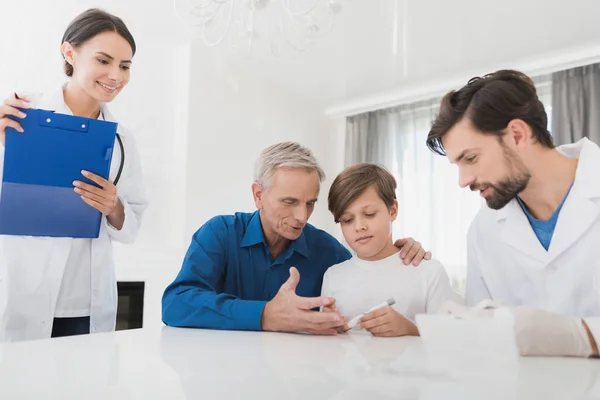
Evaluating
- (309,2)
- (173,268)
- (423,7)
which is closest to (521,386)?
(309,2)

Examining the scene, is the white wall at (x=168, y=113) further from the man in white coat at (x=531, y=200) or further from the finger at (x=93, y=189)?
the man in white coat at (x=531, y=200)

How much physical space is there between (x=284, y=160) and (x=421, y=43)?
207 centimetres

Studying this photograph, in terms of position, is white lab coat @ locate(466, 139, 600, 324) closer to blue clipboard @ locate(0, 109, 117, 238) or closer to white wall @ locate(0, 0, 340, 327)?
blue clipboard @ locate(0, 109, 117, 238)

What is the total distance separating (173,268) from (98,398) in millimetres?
2545

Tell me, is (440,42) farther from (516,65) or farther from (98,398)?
(98,398)

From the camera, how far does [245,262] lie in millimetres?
1195

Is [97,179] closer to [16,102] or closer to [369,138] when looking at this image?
[16,102]

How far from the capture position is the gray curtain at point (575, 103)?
3.02m

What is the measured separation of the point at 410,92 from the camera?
361 centimetres

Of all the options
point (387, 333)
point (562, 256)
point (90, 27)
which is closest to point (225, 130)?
point (90, 27)

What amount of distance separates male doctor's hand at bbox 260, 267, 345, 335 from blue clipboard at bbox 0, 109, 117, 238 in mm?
477

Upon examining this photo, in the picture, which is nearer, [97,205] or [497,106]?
[497,106]

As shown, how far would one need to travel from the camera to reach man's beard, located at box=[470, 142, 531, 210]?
0.70 meters

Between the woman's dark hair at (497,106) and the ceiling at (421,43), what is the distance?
1.95 metres
